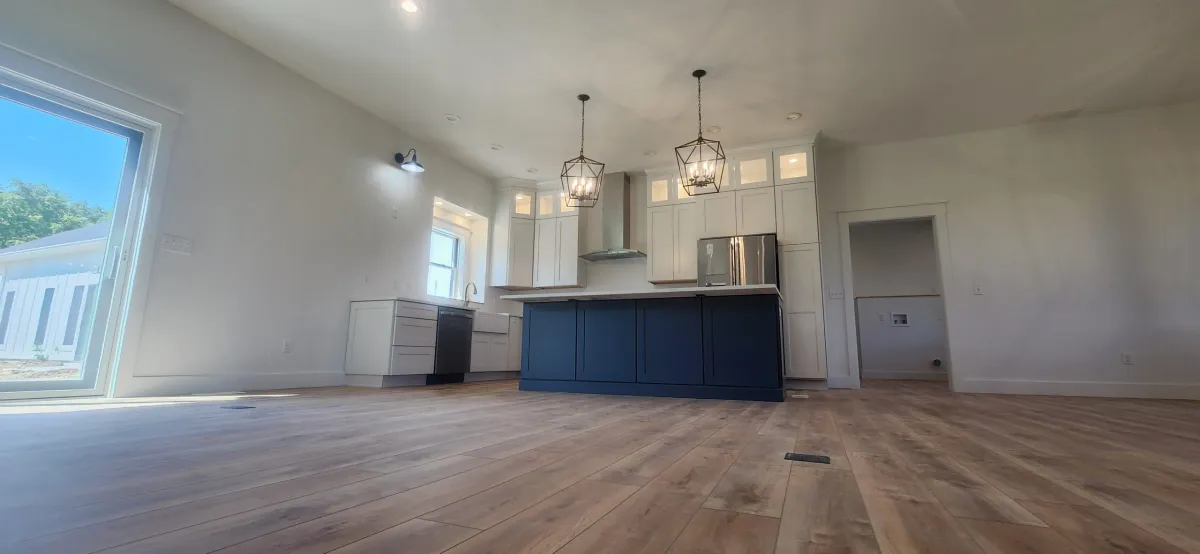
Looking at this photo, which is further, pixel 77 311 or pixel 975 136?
pixel 975 136

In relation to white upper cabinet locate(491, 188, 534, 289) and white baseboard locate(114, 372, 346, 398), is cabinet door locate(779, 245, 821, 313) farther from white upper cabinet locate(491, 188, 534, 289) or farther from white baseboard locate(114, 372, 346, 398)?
white baseboard locate(114, 372, 346, 398)

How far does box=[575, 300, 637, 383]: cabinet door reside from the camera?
144 inches

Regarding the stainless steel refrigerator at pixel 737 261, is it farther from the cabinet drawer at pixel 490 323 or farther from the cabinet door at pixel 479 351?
the cabinet door at pixel 479 351

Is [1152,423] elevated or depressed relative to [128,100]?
depressed

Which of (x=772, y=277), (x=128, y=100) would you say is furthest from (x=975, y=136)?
(x=128, y=100)

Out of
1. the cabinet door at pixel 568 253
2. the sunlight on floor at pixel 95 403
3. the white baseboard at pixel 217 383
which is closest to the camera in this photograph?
→ the sunlight on floor at pixel 95 403

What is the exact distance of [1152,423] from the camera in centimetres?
252

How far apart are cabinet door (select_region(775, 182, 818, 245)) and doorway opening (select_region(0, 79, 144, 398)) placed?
5.49 metres

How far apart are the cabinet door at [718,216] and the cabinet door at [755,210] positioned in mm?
63

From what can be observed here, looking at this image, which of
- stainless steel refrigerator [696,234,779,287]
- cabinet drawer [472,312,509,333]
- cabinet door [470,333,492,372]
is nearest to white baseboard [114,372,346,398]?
cabinet door [470,333,492,372]

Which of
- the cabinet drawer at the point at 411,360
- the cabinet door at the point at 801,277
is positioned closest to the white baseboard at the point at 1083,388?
the cabinet door at the point at 801,277

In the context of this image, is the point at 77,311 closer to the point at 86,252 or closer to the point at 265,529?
the point at 86,252

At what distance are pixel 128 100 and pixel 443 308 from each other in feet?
9.13

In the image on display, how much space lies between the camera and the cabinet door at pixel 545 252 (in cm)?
648
